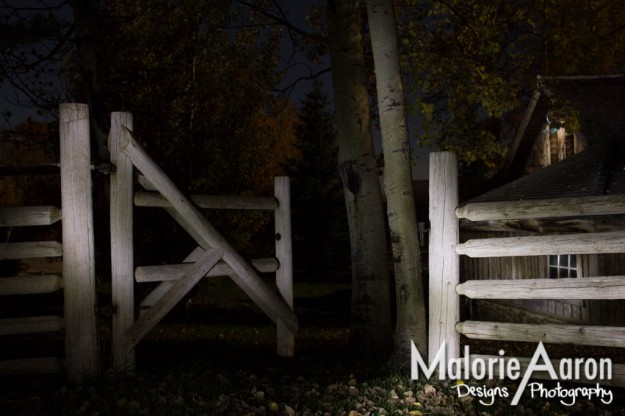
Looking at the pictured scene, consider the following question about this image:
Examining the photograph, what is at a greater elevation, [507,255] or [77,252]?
[77,252]

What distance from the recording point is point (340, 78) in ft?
29.8

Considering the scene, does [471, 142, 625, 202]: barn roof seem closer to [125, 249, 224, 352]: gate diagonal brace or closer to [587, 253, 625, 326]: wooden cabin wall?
[587, 253, 625, 326]: wooden cabin wall

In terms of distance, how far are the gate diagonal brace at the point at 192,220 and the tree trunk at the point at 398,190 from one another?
1.52 m

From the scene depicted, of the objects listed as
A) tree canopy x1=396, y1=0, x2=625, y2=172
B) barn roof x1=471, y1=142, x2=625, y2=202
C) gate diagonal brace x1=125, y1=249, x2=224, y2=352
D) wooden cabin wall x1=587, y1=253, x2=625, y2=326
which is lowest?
wooden cabin wall x1=587, y1=253, x2=625, y2=326

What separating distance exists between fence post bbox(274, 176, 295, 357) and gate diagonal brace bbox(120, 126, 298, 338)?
476 mm

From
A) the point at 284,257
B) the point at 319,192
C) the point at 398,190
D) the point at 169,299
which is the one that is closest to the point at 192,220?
the point at 169,299

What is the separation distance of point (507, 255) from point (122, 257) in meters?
3.78

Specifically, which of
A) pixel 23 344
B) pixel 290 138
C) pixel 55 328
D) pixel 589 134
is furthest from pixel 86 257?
pixel 290 138

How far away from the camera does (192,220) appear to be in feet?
21.7

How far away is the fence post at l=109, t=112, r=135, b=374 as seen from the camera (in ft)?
21.0

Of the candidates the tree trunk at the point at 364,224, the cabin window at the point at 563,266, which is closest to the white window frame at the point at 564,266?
the cabin window at the point at 563,266

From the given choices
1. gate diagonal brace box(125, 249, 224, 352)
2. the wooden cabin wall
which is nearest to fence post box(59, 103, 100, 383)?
gate diagonal brace box(125, 249, 224, 352)

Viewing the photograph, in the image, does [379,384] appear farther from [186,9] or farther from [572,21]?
[572,21]

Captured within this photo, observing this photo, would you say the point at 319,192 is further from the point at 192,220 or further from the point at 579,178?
the point at 192,220
